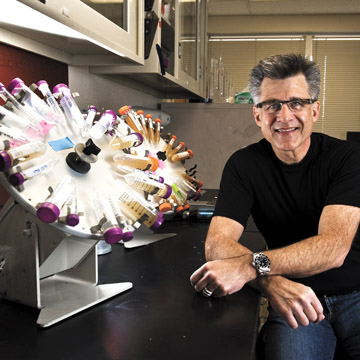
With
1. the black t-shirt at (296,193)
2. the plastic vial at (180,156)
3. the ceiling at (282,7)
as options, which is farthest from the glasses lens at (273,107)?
the ceiling at (282,7)

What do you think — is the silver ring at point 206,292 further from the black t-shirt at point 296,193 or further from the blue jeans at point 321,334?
the black t-shirt at point 296,193

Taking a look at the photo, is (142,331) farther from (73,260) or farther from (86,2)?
(86,2)

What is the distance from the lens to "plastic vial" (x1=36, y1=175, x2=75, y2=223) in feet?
2.34

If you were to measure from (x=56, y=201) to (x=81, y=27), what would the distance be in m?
0.58

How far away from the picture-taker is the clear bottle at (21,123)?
747 mm

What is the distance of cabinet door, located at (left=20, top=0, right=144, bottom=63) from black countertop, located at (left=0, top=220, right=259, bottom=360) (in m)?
0.67

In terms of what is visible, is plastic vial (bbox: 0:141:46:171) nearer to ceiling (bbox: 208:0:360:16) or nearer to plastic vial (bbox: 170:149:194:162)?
plastic vial (bbox: 170:149:194:162)

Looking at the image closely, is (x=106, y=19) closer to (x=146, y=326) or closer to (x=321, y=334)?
(x=146, y=326)

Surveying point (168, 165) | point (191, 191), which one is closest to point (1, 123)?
point (168, 165)

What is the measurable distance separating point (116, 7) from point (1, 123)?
840 millimetres

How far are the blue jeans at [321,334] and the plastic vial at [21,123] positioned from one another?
2.63ft

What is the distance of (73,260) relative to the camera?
0.95 metres

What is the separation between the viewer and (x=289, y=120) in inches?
52.5

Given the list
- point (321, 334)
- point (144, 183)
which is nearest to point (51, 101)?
point (144, 183)
